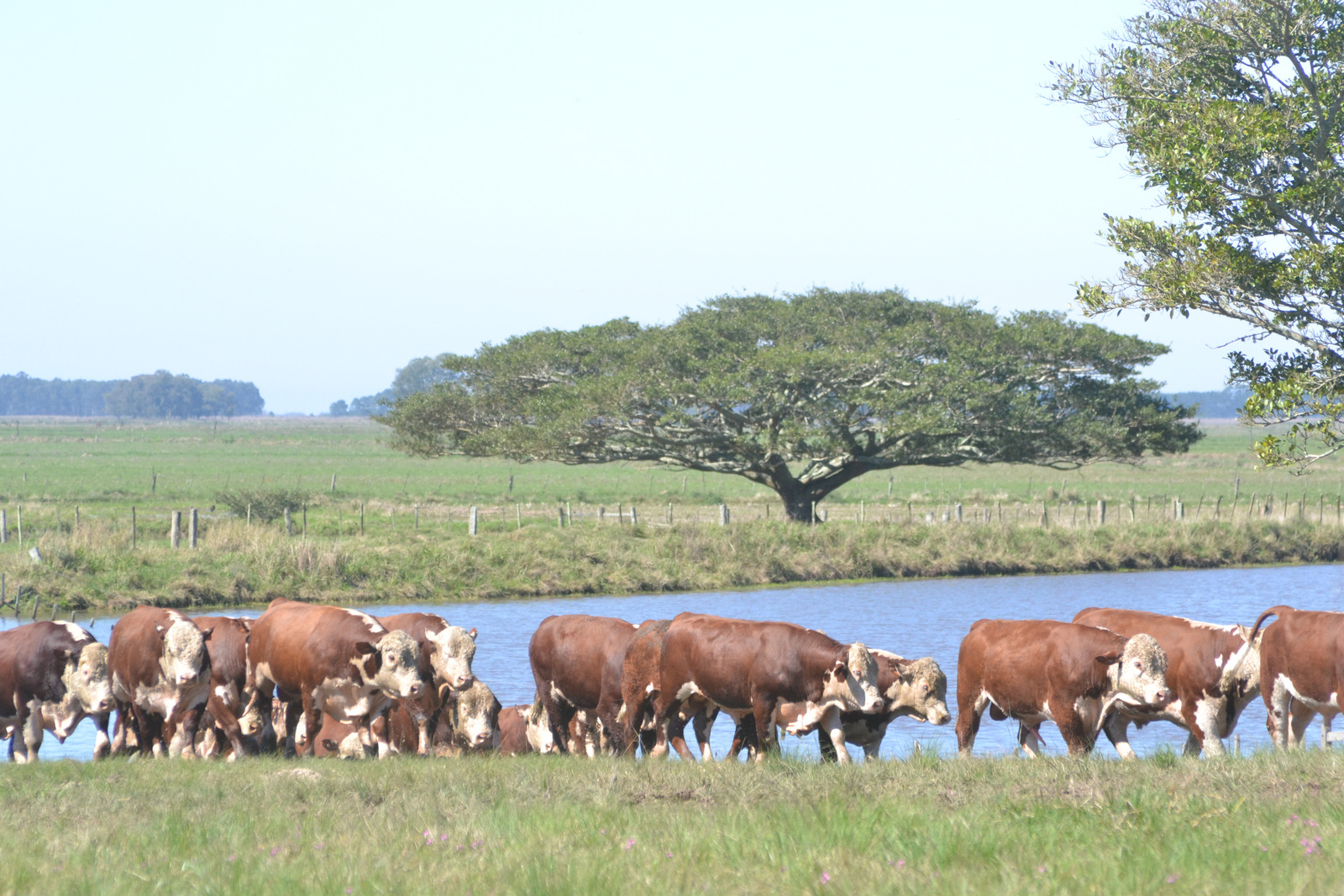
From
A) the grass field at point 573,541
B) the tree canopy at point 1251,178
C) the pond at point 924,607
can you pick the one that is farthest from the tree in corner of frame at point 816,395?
the tree canopy at point 1251,178

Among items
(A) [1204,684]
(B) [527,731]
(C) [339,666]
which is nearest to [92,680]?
(C) [339,666]

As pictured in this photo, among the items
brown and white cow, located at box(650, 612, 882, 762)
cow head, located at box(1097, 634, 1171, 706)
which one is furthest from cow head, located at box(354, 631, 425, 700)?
cow head, located at box(1097, 634, 1171, 706)

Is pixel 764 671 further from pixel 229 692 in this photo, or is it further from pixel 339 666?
pixel 229 692

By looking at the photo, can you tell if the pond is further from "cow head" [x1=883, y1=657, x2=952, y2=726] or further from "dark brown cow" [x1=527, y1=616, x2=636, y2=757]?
"cow head" [x1=883, y1=657, x2=952, y2=726]

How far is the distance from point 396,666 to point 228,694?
2.37 m

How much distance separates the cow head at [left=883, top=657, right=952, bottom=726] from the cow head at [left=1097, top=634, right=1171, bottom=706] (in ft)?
5.93

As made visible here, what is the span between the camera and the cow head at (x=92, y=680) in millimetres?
13219

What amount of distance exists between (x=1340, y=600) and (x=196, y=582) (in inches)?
934

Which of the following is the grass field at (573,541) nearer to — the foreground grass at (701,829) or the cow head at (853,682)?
the cow head at (853,682)

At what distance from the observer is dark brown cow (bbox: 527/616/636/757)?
13367 millimetres

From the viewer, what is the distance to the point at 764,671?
12.1 metres

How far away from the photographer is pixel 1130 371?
3791 cm

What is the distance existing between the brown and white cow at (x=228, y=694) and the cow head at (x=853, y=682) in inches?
233

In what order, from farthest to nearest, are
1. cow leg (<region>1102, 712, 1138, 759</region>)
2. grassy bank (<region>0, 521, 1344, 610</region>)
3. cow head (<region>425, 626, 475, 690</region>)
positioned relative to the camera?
1. grassy bank (<region>0, 521, 1344, 610</region>)
2. cow head (<region>425, 626, 475, 690</region>)
3. cow leg (<region>1102, 712, 1138, 759</region>)
